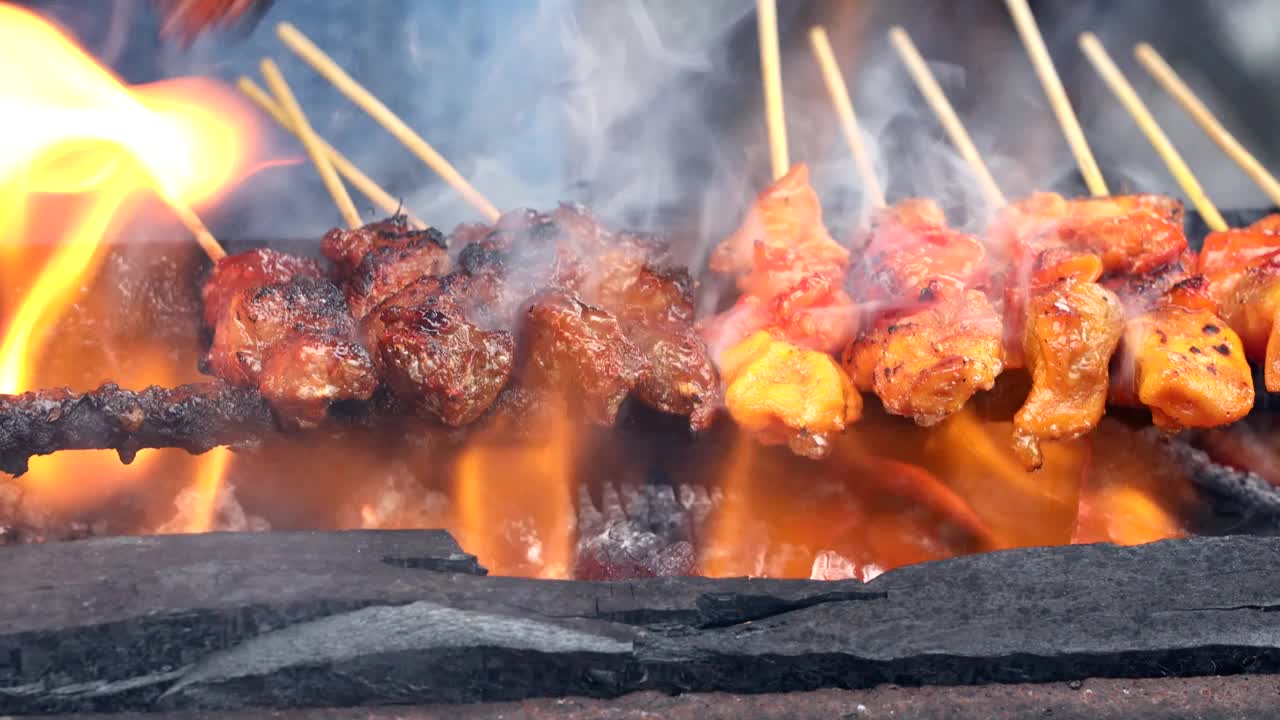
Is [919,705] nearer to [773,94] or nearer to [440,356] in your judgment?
[440,356]

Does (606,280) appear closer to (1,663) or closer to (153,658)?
(153,658)

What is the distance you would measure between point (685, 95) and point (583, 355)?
290 cm

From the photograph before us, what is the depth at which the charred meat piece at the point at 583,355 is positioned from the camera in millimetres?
2824

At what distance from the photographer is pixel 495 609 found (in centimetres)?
213

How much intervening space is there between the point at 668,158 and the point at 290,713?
3.86 metres

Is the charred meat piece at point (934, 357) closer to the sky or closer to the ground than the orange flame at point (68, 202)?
closer to the ground

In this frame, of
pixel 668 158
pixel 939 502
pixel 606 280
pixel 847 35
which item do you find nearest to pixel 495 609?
pixel 606 280

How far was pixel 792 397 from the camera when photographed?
290 centimetres

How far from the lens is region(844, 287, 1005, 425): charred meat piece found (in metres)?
2.83

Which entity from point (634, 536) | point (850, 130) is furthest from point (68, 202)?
point (850, 130)

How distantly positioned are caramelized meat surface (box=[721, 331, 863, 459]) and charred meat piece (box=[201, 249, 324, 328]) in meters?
1.39

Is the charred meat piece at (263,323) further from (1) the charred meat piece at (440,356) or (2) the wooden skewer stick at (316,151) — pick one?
(2) the wooden skewer stick at (316,151)

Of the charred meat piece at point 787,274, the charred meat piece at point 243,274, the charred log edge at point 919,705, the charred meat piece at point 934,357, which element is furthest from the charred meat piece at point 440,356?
the charred meat piece at point 934,357

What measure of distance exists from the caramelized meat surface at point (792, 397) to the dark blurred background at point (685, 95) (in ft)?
5.84
